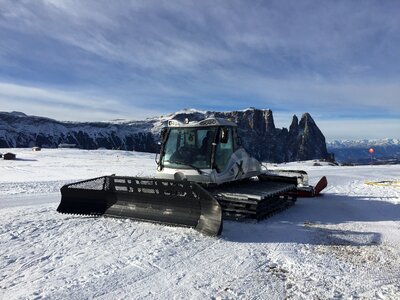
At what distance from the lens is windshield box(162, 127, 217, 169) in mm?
9281

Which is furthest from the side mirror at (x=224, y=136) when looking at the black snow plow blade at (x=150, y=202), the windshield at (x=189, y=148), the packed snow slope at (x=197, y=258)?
the packed snow slope at (x=197, y=258)

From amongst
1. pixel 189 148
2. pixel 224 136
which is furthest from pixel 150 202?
pixel 224 136

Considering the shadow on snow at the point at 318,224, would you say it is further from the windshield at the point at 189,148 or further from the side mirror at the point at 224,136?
the side mirror at the point at 224,136

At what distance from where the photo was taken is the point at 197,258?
19.4 ft

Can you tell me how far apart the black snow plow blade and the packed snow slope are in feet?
0.79

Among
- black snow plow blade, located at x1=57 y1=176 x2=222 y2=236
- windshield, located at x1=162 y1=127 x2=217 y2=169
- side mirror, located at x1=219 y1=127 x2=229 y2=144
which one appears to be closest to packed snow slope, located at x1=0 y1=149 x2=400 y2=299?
black snow plow blade, located at x1=57 y1=176 x2=222 y2=236

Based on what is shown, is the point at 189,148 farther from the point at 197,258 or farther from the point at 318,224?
the point at 197,258

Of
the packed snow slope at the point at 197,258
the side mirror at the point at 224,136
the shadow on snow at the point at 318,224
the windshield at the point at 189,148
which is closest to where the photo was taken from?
the packed snow slope at the point at 197,258

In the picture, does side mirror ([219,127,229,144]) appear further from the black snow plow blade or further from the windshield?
the black snow plow blade

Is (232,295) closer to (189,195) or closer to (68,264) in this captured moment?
(68,264)

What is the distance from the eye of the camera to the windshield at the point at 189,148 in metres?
9.28

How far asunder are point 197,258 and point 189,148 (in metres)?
4.12

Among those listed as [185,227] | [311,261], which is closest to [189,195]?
[185,227]

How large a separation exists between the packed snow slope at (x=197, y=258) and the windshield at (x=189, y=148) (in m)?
2.03
